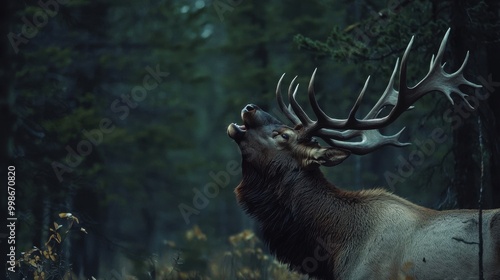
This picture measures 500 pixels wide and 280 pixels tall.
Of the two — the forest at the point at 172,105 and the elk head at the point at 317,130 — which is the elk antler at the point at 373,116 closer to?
the elk head at the point at 317,130

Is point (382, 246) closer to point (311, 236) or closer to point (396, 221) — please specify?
point (396, 221)

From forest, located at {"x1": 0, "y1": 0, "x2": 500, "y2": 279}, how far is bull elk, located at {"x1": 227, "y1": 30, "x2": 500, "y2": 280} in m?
0.64

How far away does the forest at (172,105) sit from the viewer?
8.83 meters

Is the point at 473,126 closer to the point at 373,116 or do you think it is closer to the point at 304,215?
the point at 373,116

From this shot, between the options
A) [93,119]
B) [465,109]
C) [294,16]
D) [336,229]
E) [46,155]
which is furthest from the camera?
[294,16]

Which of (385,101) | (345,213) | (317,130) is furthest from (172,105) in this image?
(345,213)

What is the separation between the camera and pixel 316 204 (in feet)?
22.4

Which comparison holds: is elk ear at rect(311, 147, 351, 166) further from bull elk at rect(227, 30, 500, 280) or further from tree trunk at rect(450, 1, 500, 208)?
tree trunk at rect(450, 1, 500, 208)

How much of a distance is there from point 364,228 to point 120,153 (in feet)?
44.2

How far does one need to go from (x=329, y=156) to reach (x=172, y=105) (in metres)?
15.2

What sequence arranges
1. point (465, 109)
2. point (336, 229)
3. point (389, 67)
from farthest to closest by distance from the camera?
point (389, 67), point (465, 109), point (336, 229)

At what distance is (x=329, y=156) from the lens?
683 cm

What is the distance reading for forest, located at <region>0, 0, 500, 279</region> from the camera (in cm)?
883

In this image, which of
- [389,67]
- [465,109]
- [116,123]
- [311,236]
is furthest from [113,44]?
[311,236]
